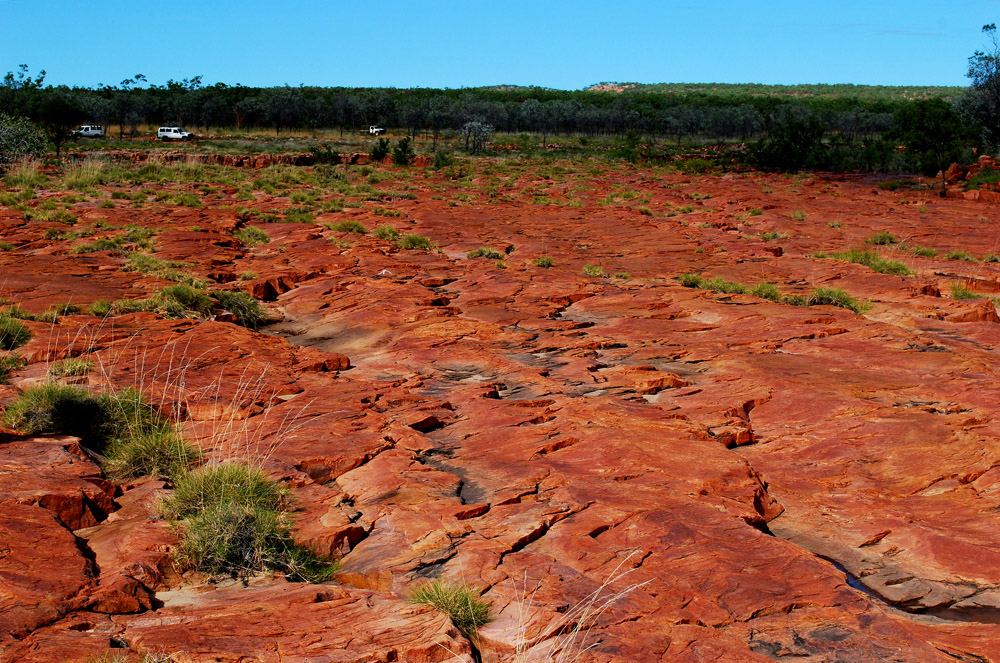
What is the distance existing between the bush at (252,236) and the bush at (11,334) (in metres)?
11.7

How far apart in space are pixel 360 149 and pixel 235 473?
180 feet

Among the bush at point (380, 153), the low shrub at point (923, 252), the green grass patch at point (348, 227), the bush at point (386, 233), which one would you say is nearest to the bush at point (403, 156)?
the bush at point (380, 153)

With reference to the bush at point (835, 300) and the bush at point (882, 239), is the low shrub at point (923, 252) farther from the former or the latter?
the bush at point (835, 300)

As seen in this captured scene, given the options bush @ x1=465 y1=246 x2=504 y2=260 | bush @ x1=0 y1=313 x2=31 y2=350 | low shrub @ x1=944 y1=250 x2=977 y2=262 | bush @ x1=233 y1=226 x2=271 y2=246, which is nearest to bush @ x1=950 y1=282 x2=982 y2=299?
low shrub @ x1=944 y1=250 x2=977 y2=262

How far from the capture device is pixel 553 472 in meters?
6.99

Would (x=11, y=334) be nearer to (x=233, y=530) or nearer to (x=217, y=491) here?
(x=217, y=491)

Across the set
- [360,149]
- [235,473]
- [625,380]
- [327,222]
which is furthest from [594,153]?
[235,473]

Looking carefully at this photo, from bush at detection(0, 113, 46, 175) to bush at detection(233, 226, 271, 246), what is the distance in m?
16.9

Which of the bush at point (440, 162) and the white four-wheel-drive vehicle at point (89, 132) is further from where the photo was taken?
the white four-wheel-drive vehicle at point (89, 132)

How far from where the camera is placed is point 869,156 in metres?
51.9

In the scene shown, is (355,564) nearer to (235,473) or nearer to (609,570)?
(235,473)

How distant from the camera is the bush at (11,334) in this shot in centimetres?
1008

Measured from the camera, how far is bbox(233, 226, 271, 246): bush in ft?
72.1

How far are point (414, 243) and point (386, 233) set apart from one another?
177 cm
